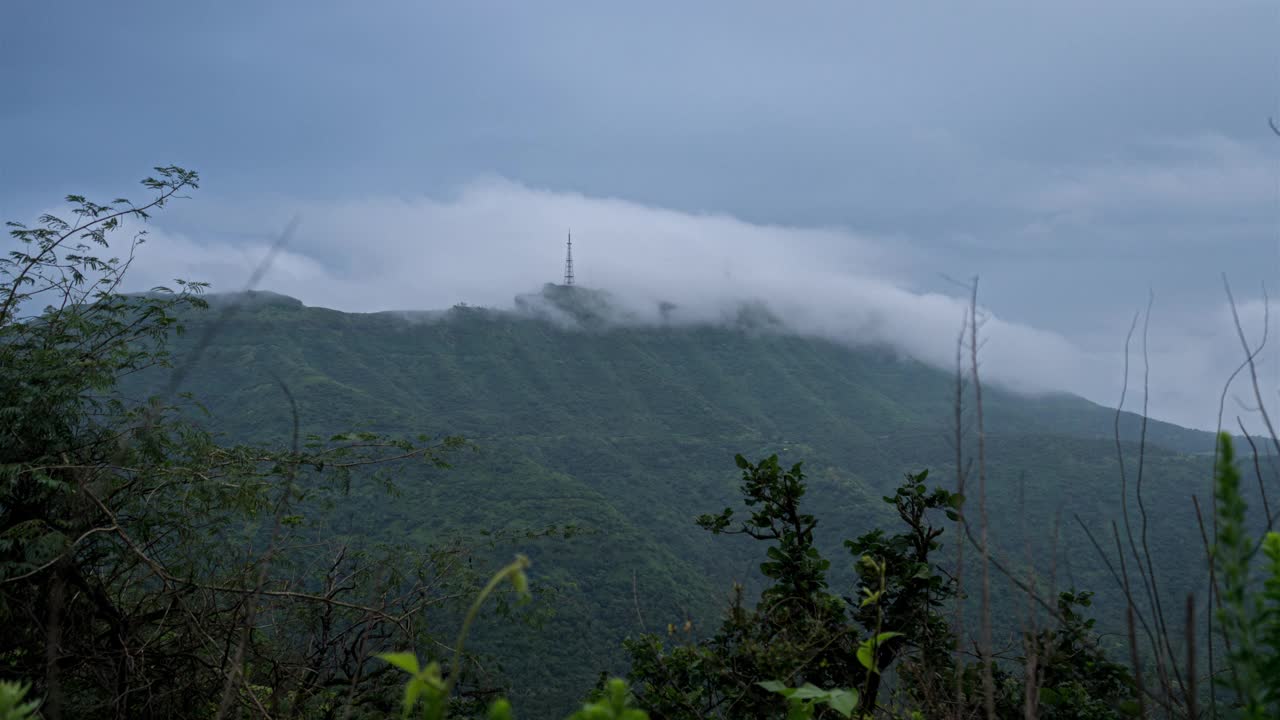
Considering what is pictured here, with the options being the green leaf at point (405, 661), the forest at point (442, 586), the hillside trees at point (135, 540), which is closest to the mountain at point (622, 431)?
the forest at point (442, 586)

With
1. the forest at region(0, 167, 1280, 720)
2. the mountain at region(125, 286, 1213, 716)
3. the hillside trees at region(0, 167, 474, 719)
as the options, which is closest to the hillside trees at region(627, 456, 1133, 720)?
the forest at region(0, 167, 1280, 720)

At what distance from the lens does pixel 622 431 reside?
118 metres

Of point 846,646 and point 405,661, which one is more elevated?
point 405,661

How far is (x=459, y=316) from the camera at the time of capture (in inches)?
5945

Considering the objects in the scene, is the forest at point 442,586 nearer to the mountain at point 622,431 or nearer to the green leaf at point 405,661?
the green leaf at point 405,661

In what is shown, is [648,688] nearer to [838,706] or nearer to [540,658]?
[838,706]

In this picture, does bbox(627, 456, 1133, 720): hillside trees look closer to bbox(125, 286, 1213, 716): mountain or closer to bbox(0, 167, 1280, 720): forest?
bbox(0, 167, 1280, 720): forest

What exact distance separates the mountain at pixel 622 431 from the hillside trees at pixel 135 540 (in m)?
1.51

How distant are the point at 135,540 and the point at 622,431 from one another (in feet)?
377

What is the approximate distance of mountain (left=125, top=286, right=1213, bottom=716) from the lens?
→ 40188 mm

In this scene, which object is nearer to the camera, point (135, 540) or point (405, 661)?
point (405, 661)

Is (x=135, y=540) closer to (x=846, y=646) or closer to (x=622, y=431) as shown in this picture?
(x=846, y=646)

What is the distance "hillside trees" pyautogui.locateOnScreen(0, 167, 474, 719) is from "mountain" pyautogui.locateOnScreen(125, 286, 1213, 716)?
1.51m

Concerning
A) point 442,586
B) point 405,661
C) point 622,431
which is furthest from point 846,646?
point 622,431
